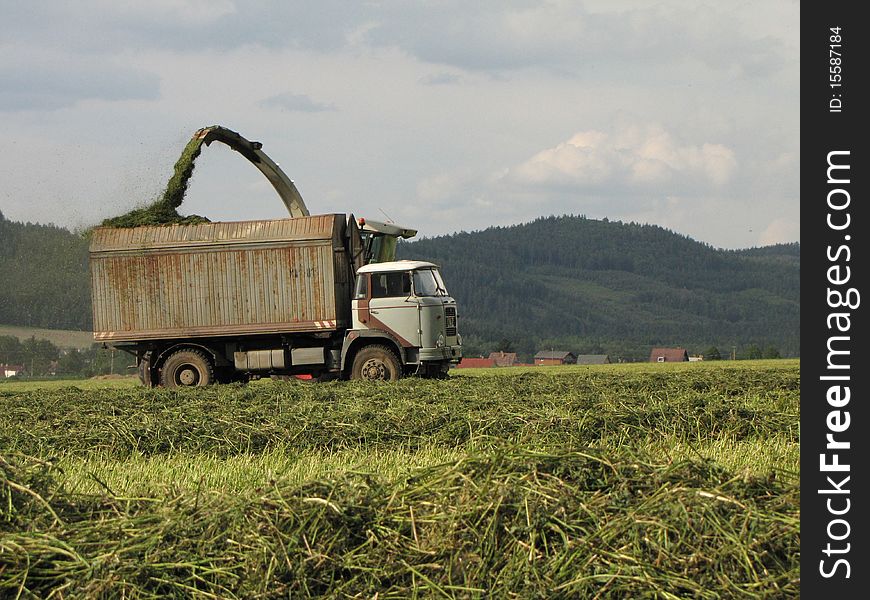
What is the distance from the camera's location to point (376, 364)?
75.6 feet

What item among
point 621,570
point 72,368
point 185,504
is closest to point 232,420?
point 185,504

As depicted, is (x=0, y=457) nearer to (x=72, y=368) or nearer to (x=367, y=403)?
(x=367, y=403)

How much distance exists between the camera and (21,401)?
64.3 ft

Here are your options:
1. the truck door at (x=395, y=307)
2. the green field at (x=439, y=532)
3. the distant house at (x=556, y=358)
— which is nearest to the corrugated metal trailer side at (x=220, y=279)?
the truck door at (x=395, y=307)

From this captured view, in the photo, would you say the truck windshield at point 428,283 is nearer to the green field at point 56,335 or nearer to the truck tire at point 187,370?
the truck tire at point 187,370

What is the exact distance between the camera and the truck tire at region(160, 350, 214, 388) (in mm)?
23984

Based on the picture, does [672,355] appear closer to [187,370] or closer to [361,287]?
[361,287]

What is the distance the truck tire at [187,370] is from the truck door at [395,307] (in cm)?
415

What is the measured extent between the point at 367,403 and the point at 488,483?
968 cm

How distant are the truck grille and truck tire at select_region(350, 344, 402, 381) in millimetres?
1397

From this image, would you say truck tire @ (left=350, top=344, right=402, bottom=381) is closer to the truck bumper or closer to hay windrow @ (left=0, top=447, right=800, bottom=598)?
the truck bumper
